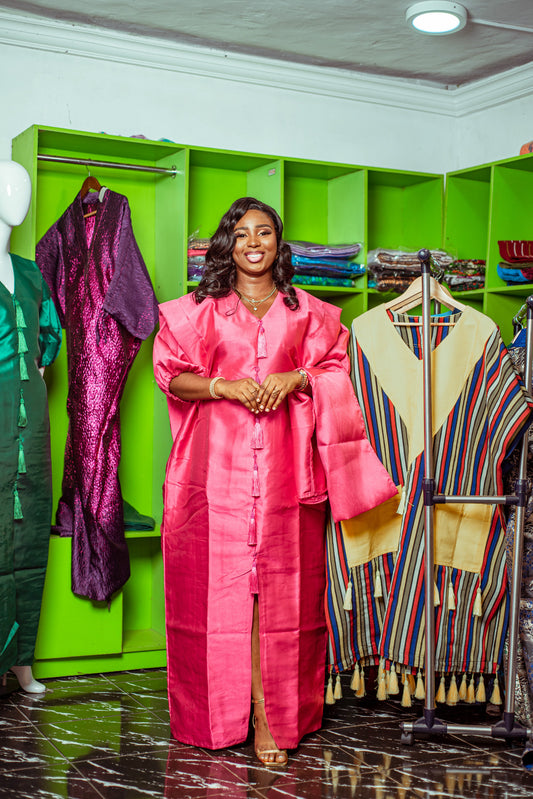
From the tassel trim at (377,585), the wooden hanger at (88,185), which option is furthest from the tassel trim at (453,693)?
the wooden hanger at (88,185)

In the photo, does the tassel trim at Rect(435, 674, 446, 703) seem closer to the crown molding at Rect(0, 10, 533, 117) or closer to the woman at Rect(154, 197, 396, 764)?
the woman at Rect(154, 197, 396, 764)

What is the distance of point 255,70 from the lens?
438 cm

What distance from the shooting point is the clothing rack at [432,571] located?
2.91 meters

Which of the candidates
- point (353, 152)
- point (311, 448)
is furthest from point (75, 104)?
point (311, 448)

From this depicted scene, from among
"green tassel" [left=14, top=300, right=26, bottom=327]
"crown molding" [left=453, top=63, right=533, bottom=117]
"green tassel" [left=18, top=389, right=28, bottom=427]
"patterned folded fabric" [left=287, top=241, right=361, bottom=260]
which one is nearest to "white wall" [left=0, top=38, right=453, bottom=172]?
"crown molding" [left=453, top=63, right=533, bottom=117]

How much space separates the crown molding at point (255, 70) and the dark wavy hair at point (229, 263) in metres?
1.44

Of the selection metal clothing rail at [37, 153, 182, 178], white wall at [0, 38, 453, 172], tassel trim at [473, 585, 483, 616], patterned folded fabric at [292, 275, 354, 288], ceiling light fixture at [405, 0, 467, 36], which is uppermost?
ceiling light fixture at [405, 0, 467, 36]

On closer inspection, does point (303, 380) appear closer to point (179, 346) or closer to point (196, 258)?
point (179, 346)

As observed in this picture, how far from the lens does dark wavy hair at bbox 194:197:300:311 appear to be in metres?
3.07

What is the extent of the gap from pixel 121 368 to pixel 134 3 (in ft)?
4.81

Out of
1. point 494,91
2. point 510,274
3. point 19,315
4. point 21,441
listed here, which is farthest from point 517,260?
point 21,441

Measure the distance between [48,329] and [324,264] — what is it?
4.13 ft

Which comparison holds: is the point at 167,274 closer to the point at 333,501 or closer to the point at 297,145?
the point at 297,145

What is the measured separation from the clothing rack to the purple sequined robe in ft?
4.15
